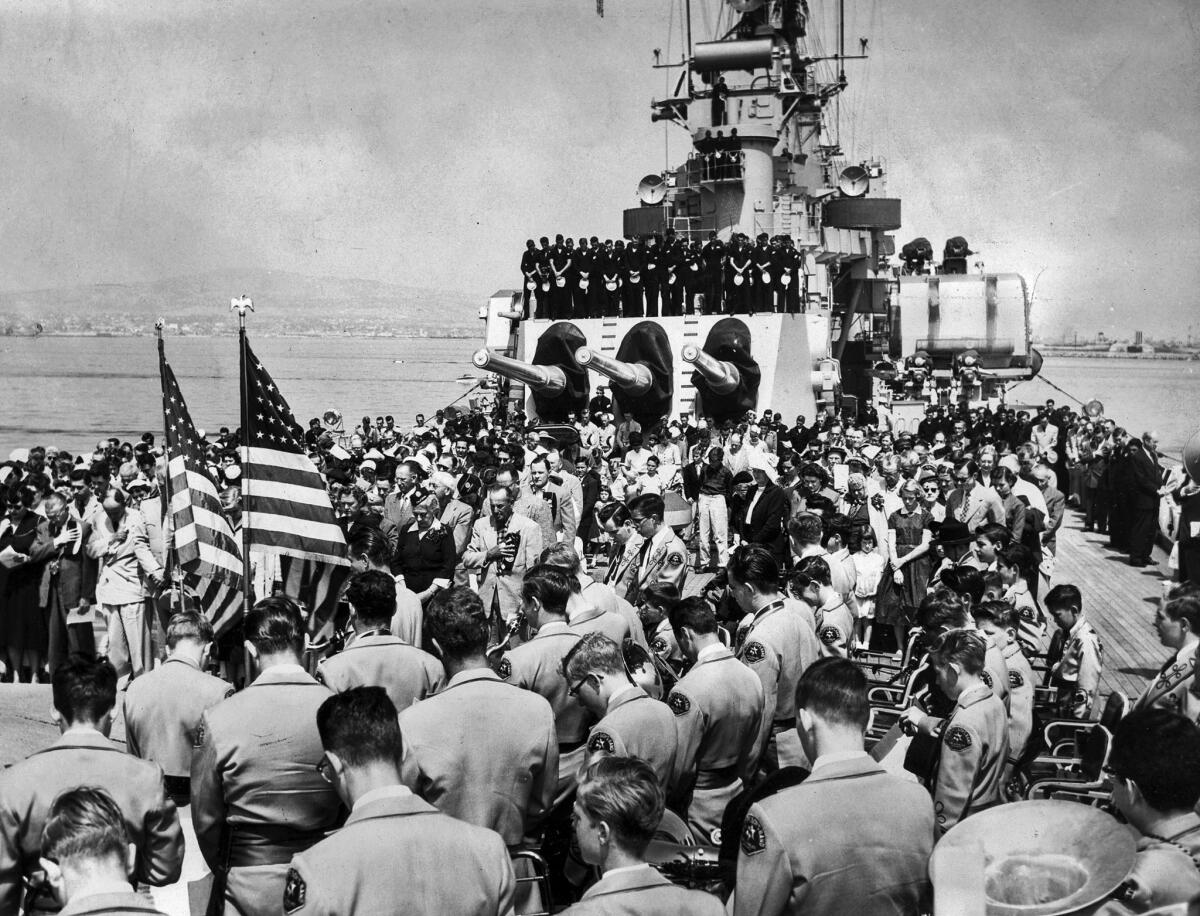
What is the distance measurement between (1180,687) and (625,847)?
2992 millimetres

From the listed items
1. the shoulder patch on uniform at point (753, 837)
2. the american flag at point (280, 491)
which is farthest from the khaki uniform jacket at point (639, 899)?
the american flag at point (280, 491)

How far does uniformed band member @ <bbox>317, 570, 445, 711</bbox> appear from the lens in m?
5.15

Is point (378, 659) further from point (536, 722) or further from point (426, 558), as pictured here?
point (426, 558)

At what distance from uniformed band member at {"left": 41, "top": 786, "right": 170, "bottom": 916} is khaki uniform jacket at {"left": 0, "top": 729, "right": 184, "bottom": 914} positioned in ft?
2.68

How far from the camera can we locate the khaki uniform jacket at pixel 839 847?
3275mm

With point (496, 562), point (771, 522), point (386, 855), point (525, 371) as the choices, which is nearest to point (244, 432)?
point (496, 562)

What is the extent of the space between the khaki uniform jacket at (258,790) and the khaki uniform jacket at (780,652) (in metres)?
1.97

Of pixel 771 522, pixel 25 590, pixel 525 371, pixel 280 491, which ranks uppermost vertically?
pixel 525 371

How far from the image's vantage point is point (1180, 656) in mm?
5348

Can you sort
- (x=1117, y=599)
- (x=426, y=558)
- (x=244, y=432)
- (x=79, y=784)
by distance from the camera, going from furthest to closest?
(x=1117, y=599) → (x=426, y=558) → (x=244, y=432) → (x=79, y=784)

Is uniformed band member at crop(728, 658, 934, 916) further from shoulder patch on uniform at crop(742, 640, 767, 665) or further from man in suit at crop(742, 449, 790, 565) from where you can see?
man in suit at crop(742, 449, 790, 565)

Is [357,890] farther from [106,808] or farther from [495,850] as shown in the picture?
[106,808]

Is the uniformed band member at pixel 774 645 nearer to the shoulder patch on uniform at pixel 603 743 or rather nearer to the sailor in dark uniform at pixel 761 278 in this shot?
the shoulder patch on uniform at pixel 603 743

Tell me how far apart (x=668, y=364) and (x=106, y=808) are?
19.2m
